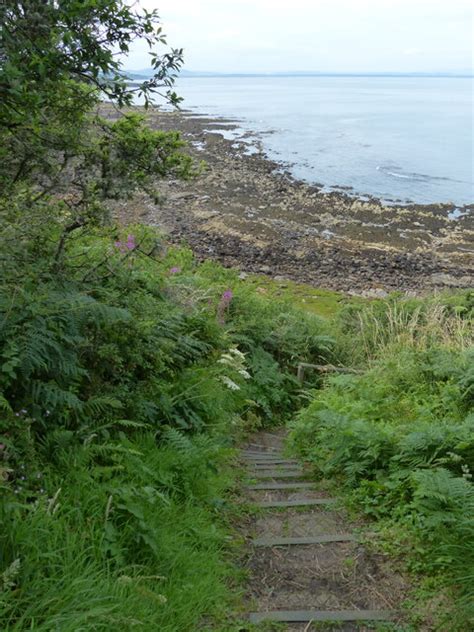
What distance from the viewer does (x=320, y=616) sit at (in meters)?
3.01

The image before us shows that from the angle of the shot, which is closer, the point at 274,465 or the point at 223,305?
the point at 274,465

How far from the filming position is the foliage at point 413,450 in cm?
330

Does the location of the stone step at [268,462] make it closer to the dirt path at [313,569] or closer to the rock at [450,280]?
the dirt path at [313,569]

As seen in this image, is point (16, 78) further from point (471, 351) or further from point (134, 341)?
point (471, 351)

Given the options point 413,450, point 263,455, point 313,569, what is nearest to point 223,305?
point 263,455

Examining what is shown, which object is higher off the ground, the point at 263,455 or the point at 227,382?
the point at 227,382

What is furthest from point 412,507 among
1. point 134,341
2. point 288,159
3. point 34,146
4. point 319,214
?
point 288,159

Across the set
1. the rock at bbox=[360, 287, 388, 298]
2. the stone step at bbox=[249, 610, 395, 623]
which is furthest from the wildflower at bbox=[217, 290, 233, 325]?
the rock at bbox=[360, 287, 388, 298]

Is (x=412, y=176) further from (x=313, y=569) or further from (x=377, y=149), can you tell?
(x=313, y=569)

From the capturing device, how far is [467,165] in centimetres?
4934

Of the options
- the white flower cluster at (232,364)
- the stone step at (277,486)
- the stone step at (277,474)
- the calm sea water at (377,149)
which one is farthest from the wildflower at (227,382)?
the calm sea water at (377,149)

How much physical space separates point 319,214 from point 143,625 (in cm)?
3003

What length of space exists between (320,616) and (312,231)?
1039 inches

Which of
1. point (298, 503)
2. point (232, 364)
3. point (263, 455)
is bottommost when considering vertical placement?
point (263, 455)
